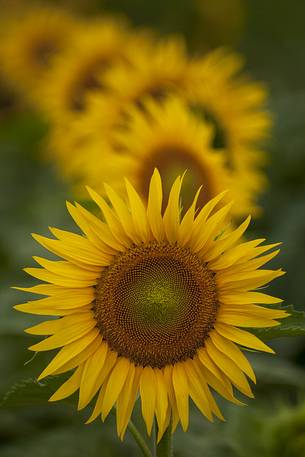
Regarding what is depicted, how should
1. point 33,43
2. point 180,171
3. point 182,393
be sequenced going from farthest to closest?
point 33,43 < point 180,171 < point 182,393

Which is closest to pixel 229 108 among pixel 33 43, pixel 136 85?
pixel 136 85

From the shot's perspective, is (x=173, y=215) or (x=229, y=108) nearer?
(x=173, y=215)

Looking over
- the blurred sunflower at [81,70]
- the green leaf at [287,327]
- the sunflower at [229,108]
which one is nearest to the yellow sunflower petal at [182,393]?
the green leaf at [287,327]

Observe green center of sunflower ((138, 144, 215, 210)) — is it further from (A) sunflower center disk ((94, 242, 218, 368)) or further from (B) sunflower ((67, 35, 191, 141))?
(A) sunflower center disk ((94, 242, 218, 368))

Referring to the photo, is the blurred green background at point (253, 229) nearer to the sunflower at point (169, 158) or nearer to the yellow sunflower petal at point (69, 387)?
the yellow sunflower petal at point (69, 387)

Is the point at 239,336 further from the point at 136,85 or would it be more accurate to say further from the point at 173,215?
the point at 136,85
